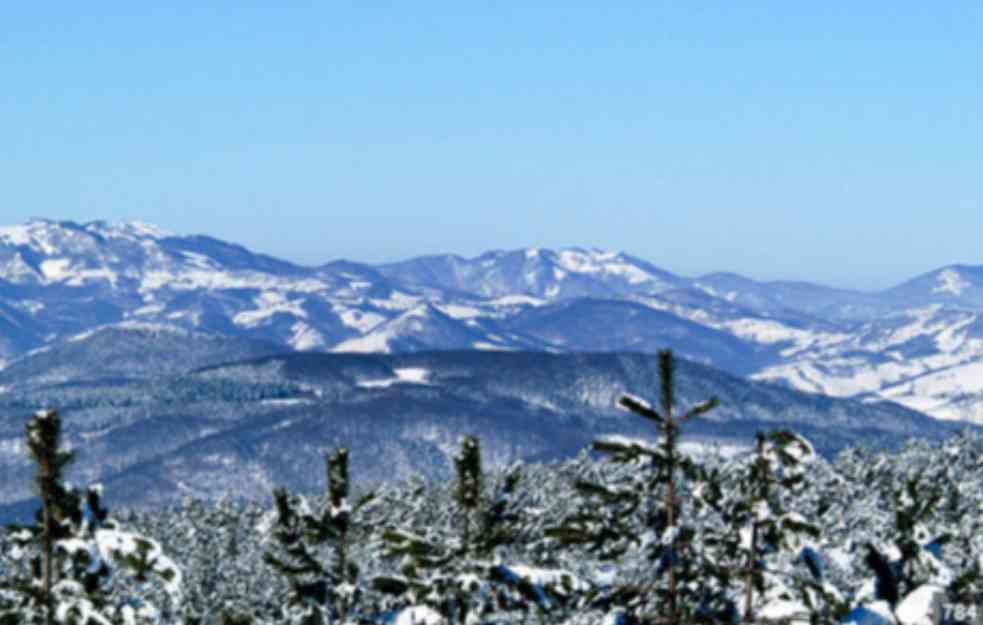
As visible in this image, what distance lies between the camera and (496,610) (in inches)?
696

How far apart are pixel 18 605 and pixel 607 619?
5.61 meters

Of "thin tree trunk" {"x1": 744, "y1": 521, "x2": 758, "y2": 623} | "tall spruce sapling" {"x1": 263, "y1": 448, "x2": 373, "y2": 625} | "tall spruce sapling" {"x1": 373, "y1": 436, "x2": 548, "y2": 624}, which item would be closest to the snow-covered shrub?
"tall spruce sapling" {"x1": 373, "y1": 436, "x2": 548, "y2": 624}

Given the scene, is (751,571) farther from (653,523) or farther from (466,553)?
(466,553)

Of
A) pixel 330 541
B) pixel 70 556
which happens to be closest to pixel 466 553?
pixel 330 541

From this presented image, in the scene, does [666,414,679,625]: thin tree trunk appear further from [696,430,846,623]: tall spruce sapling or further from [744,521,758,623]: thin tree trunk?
[744,521,758,623]: thin tree trunk

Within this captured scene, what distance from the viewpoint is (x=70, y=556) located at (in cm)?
1519

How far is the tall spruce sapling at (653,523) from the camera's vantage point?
16984 mm

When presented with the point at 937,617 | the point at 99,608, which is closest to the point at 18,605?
the point at 99,608

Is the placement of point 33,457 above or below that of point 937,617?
above

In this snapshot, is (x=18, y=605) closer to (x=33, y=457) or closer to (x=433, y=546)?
(x=33, y=457)

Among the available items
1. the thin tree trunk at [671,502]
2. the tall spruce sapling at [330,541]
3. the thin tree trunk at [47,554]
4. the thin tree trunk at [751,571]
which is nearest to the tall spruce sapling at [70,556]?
the thin tree trunk at [47,554]

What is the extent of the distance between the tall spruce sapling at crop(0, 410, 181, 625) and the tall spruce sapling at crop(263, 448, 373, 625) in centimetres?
334

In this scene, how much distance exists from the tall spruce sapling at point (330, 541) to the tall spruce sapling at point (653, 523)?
3.55 m

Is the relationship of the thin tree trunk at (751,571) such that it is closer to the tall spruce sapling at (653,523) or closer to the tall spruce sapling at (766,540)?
the tall spruce sapling at (766,540)
